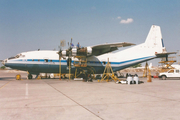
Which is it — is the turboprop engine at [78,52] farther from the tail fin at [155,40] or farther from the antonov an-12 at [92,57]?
the tail fin at [155,40]

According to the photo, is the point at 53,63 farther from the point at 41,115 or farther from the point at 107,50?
the point at 41,115

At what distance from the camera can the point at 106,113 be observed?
602 centimetres

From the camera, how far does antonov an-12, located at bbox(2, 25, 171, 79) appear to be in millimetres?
23609

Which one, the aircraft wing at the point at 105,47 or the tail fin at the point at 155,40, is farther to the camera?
the tail fin at the point at 155,40

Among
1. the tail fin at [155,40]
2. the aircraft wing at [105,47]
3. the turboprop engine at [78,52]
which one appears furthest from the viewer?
the tail fin at [155,40]

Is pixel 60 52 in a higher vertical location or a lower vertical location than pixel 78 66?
higher

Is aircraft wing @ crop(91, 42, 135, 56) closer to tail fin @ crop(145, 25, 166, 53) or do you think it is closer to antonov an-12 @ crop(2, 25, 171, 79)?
antonov an-12 @ crop(2, 25, 171, 79)

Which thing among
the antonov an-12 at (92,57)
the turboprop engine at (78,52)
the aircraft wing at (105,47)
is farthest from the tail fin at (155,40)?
the turboprop engine at (78,52)

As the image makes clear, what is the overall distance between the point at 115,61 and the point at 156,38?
9.67 meters

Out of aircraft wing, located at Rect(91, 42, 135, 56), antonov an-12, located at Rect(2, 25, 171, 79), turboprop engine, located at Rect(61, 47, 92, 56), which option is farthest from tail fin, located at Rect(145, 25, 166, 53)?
turboprop engine, located at Rect(61, 47, 92, 56)

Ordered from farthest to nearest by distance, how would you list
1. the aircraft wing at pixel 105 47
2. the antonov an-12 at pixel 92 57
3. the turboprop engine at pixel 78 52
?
1. the antonov an-12 at pixel 92 57
2. the aircraft wing at pixel 105 47
3. the turboprop engine at pixel 78 52

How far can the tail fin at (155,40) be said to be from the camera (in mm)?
29297

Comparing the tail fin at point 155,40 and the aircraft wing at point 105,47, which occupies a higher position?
the tail fin at point 155,40

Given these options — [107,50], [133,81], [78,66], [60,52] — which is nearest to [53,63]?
[60,52]
